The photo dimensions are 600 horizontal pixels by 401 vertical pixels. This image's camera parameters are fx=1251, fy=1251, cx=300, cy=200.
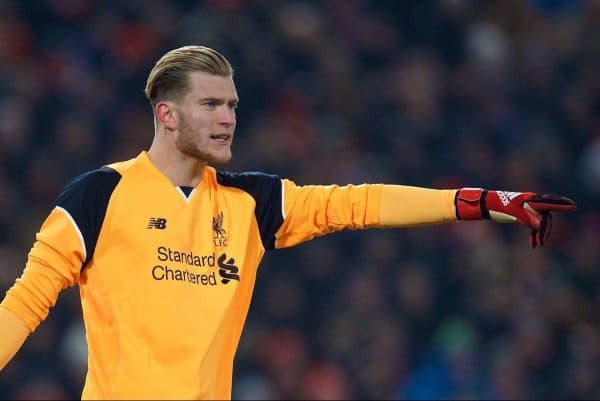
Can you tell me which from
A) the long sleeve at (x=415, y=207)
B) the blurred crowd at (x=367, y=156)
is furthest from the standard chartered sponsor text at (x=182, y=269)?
the blurred crowd at (x=367, y=156)

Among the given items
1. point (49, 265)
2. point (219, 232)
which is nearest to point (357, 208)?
point (219, 232)

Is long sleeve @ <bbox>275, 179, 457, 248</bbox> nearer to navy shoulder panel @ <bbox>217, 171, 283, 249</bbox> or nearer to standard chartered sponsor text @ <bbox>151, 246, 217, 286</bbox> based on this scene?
navy shoulder panel @ <bbox>217, 171, 283, 249</bbox>

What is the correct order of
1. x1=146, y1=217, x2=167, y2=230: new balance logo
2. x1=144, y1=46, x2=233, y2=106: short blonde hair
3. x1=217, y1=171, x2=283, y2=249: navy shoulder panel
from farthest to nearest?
x1=217, y1=171, x2=283, y2=249: navy shoulder panel < x1=144, y1=46, x2=233, y2=106: short blonde hair < x1=146, y1=217, x2=167, y2=230: new balance logo

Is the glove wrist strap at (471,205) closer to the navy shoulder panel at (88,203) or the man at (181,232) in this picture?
the man at (181,232)

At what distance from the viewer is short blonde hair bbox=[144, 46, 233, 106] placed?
3795 millimetres

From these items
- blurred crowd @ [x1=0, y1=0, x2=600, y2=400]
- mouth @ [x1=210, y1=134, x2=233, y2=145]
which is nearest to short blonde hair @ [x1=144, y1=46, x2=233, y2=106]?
mouth @ [x1=210, y1=134, x2=233, y2=145]

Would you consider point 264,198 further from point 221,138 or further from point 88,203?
point 88,203

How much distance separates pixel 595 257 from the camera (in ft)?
27.2

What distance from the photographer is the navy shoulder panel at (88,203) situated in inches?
141

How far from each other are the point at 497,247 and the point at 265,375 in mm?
1853

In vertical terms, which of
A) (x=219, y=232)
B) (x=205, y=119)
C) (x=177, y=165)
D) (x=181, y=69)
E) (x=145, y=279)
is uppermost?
(x=181, y=69)

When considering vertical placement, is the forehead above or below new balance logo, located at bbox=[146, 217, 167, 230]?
above

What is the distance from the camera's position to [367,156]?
327 inches

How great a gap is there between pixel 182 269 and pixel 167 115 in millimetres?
494
